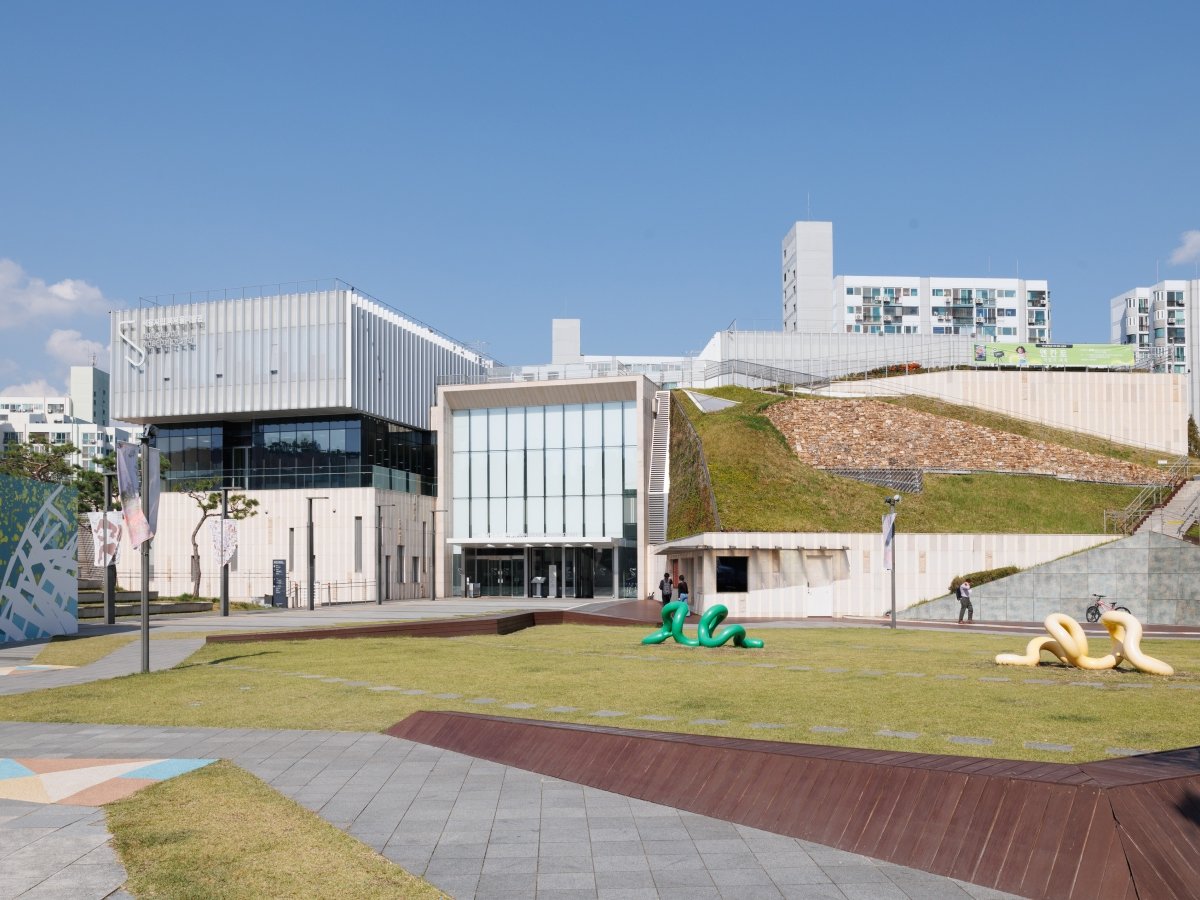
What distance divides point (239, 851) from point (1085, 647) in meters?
16.0

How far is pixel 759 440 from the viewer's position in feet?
176

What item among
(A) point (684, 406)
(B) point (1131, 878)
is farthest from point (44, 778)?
(A) point (684, 406)

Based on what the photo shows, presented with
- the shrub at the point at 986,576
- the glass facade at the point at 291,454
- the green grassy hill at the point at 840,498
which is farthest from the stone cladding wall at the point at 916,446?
the glass facade at the point at 291,454

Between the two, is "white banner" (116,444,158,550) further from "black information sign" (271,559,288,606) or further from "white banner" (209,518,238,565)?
"black information sign" (271,559,288,606)

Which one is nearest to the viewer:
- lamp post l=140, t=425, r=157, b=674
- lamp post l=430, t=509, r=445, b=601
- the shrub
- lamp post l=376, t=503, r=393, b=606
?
lamp post l=140, t=425, r=157, b=674

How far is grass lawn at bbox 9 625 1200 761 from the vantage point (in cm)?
1235

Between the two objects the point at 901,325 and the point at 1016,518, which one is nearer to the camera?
the point at 1016,518

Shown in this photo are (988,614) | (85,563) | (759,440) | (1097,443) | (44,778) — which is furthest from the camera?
(85,563)

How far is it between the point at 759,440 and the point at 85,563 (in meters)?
39.0

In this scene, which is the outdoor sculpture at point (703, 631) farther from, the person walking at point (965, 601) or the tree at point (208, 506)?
the tree at point (208, 506)

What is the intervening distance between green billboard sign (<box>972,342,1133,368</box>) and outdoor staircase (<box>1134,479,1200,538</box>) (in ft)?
49.0

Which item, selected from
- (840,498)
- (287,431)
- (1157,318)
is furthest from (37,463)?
(1157,318)

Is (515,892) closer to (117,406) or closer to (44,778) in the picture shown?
(44,778)

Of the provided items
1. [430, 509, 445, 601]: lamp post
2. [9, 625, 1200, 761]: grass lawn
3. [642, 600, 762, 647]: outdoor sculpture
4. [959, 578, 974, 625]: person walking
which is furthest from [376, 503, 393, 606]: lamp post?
[642, 600, 762, 647]: outdoor sculpture
